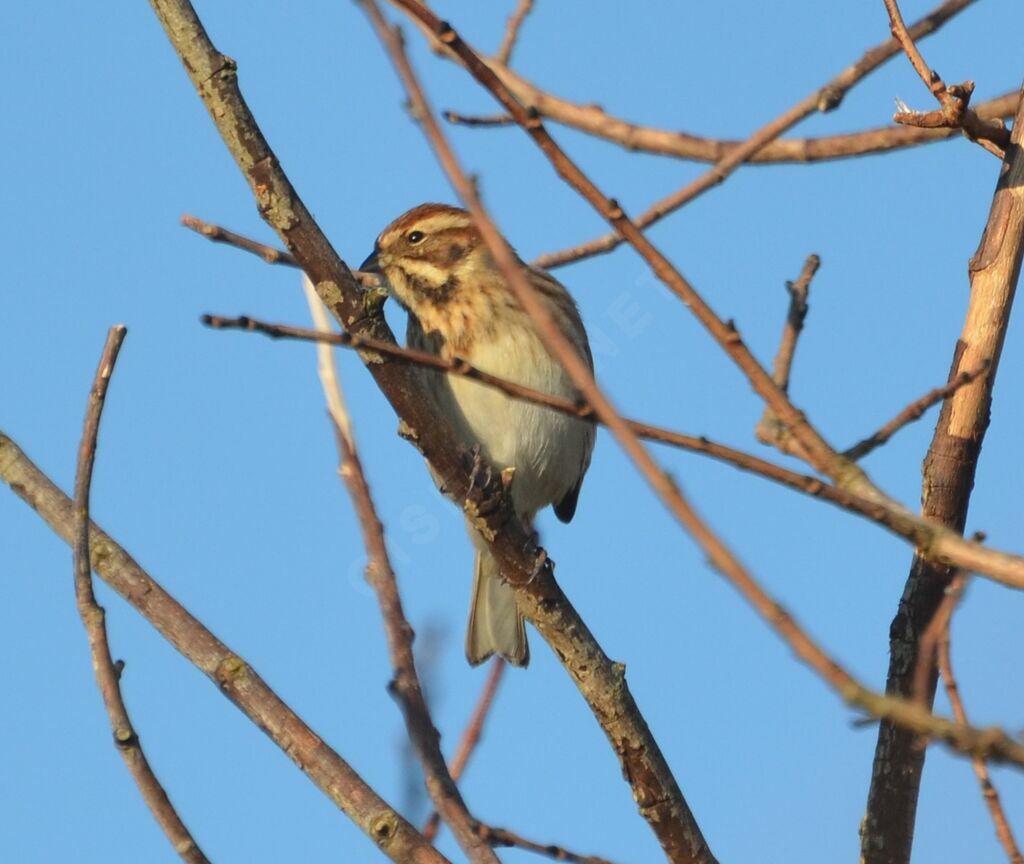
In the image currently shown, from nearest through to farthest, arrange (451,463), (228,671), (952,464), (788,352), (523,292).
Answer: (523,292) → (788,352) → (228,671) → (952,464) → (451,463)

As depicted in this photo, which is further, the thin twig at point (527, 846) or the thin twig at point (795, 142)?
the thin twig at point (795, 142)

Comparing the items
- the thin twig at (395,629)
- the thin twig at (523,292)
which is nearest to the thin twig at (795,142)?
the thin twig at (395,629)

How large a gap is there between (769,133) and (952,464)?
50.3 inches

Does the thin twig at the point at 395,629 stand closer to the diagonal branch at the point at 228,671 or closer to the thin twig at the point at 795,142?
the diagonal branch at the point at 228,671

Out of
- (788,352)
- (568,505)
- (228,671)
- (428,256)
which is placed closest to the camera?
(788,352)

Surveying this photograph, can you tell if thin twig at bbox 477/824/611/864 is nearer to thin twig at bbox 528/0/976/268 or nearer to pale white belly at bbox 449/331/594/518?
thin twig at bbox 528/0/976/268

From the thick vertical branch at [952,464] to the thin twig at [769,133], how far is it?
20.4 inches

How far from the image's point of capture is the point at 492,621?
22.2 feet

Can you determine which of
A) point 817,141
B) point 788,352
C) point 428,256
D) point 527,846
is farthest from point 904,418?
point 428,256

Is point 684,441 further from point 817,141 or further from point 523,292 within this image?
point 817,141

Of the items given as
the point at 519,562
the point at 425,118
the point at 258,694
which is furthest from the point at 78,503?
the point at 519,562

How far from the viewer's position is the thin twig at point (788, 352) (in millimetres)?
2703

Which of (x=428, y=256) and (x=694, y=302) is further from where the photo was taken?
(x=428, y=256)

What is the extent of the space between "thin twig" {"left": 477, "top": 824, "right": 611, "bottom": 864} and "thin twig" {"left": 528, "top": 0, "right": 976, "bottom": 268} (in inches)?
47.6
